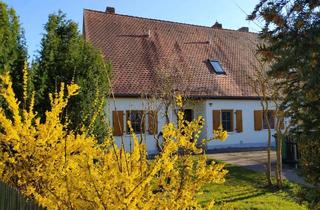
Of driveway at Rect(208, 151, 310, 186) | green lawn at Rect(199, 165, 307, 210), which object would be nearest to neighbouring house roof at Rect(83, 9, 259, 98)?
driveway at Rect(208, 151, 310, 186)

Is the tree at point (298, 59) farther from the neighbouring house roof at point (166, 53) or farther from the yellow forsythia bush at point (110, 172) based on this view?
the neighbouring house roof at point (166, 53)

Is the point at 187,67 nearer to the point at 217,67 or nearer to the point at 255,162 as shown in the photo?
the point at 217,67

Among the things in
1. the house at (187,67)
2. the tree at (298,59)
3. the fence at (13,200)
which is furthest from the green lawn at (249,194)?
the house at (187,67)

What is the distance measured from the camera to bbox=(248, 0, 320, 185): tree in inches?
153

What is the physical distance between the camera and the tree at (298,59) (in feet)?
12.7

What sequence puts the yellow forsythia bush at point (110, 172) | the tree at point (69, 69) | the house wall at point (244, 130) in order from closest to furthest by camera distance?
the yellow forsythia bush at point (110, 172) → the tree at point (69, 69) → the house wall at point (244, 130)

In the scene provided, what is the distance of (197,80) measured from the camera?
70.3 ft

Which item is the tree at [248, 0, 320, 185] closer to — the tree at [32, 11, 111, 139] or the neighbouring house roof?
the tree at [32, 11, 111, 139]

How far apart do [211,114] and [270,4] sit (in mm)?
17217

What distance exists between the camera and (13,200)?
3.51m

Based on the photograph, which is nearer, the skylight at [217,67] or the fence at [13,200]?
the fence at [13,200]

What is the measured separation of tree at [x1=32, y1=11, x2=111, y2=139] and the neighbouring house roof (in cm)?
760

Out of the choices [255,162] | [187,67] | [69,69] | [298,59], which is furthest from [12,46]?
[187,67]

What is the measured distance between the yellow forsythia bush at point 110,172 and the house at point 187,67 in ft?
47.8
